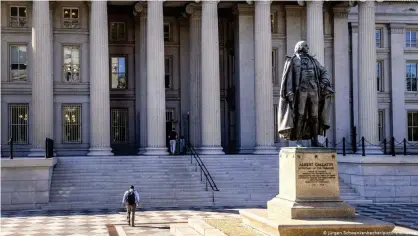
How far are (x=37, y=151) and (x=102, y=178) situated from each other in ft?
16.2

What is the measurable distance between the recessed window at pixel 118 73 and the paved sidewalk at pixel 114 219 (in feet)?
47.6

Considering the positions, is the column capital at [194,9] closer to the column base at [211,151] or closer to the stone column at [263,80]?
the stone column at [263,80]

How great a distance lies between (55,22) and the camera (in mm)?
39469

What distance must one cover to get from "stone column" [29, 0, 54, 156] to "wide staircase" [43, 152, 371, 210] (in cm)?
241

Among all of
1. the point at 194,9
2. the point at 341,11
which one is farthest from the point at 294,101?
the point at 341,11

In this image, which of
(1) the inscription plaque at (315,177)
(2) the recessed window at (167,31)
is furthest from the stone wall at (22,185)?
(1) the inscription plaque at (315,177)

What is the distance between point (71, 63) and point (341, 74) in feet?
51.9

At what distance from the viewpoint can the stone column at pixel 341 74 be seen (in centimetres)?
4166

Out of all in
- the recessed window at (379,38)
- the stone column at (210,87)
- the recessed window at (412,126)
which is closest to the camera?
the stone column at (210,87)

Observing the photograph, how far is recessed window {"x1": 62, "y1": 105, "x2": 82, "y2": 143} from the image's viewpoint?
39281 millimetres

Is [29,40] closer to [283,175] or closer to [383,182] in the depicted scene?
[383,182]

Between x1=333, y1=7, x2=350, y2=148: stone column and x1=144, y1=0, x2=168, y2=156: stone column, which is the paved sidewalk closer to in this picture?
x1=144, y1=0, x2=168, y2=156: stone column

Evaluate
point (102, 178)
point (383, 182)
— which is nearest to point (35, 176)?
point (102, 178)

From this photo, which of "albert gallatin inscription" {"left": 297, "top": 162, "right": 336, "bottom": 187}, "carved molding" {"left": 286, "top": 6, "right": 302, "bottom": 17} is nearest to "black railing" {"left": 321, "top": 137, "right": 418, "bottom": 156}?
"carved molding" {"left": 286, "top": 6, "right": 302, "bottom": 17}
